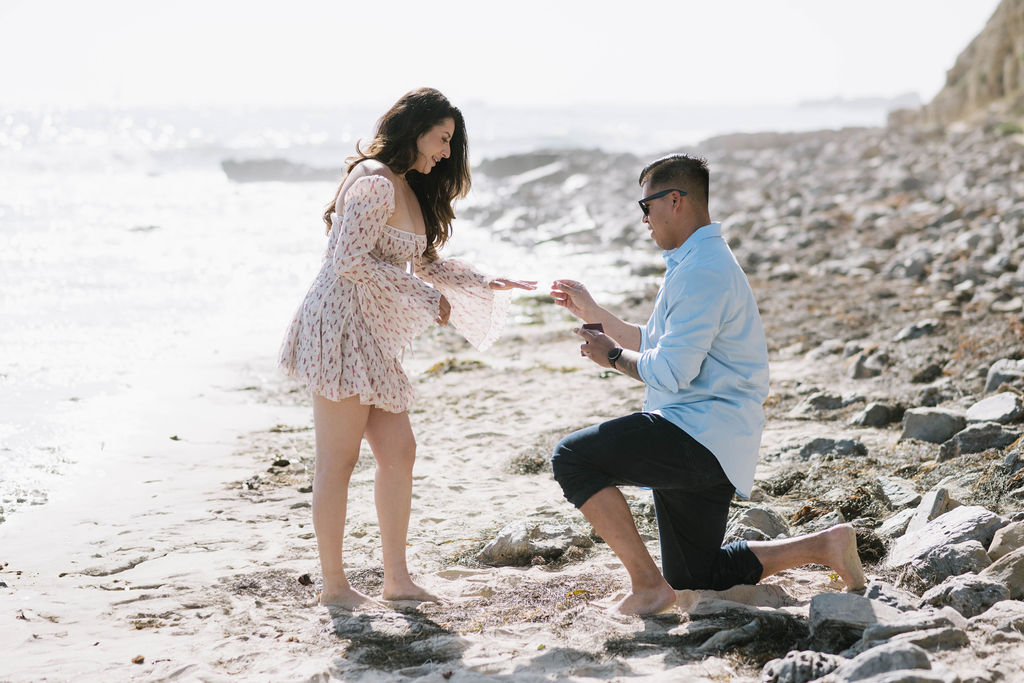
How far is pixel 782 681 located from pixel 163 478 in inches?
159

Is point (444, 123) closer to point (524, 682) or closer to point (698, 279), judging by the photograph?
point (698, 279)

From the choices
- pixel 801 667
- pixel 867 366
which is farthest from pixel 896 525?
pixel 867 366

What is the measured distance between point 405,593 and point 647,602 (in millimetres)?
1021

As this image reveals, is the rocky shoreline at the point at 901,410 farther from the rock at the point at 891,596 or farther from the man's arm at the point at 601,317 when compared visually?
the man's arm at the point at 601,317

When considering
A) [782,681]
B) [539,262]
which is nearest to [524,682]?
[782,681]

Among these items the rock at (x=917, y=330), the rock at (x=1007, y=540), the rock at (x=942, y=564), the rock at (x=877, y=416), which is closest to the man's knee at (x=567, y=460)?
the rock at (x=942, y=564)

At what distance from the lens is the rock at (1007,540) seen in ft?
12.1

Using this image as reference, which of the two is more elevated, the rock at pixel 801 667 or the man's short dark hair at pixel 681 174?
the man's short dark hair at pixel 681 174

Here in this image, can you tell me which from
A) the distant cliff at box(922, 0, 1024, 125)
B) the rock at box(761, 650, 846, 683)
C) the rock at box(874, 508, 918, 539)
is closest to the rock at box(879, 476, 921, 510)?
the rock at box(874, 508, 918, 539)

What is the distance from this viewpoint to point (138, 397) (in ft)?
25.2

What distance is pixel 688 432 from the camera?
11.8ft

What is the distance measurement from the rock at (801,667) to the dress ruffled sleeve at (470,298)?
79.7 inches

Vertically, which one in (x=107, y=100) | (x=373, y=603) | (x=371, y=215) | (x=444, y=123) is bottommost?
(x=373, y=603)

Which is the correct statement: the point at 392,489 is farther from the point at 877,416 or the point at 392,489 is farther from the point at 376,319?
the point at 877,416
